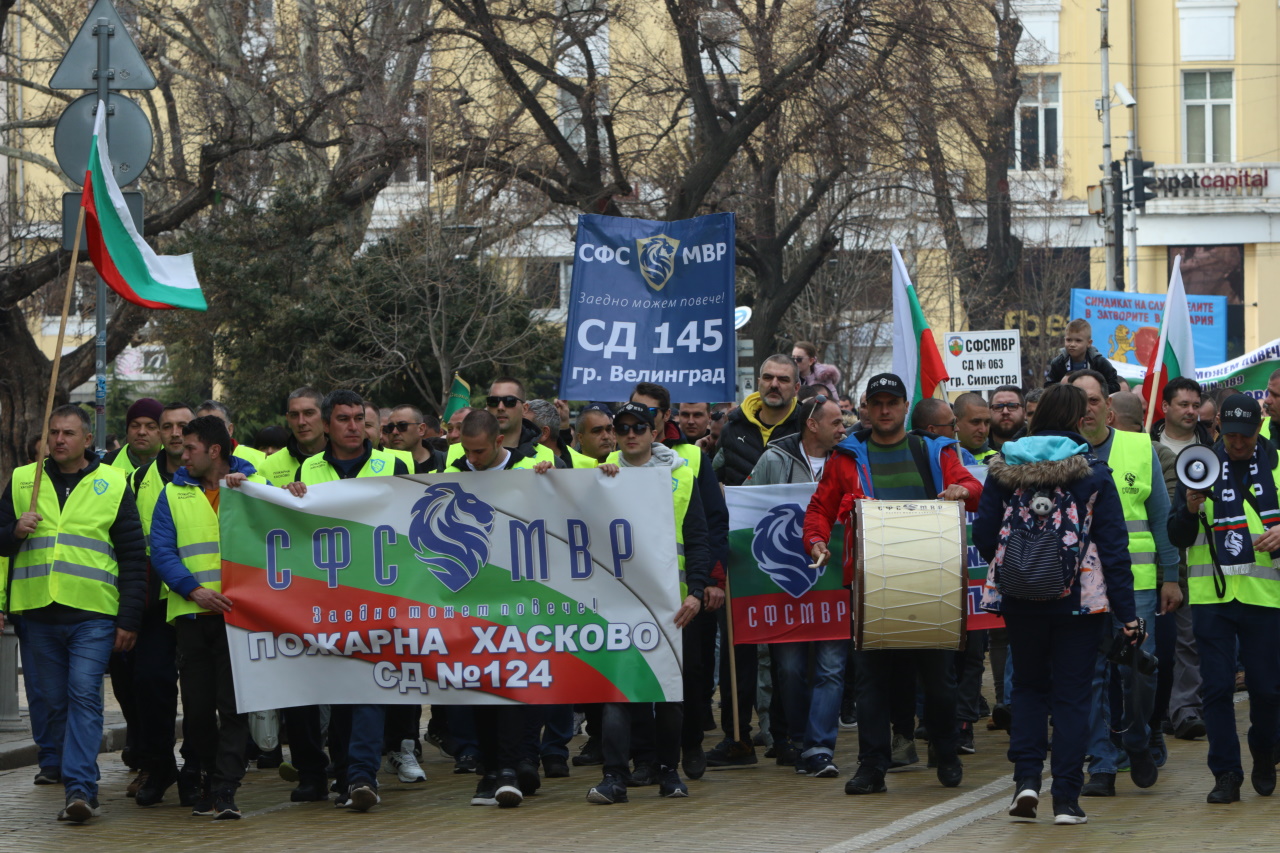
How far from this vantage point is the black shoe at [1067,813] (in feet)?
24.7

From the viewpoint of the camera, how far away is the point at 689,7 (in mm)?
20031

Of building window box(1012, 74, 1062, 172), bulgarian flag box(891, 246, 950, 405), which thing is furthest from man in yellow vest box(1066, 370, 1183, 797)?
building window box(1012, 74, 1062, 172)

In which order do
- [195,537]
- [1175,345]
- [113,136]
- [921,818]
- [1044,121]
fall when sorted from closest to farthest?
[921,818], [195,537], [113,136], [1175,345], [1044,121]

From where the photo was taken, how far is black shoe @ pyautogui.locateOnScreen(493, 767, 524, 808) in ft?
27.1

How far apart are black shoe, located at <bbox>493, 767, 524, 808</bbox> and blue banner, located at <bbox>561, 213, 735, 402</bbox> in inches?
118

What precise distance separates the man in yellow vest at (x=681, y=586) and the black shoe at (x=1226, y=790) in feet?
8.11

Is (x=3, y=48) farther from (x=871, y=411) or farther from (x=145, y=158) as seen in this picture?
(x=871, y=411)

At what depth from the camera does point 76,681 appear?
27.3ft

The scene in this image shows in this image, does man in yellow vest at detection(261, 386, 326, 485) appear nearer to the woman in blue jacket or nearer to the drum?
the drum

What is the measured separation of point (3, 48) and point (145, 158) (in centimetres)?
1393

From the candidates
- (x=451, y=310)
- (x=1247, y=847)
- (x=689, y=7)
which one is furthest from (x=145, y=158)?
(x=451, y=310)

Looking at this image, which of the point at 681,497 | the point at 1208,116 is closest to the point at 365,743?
the point at 681,497

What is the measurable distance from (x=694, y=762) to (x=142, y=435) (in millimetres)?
3550

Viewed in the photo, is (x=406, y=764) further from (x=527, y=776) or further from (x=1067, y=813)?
(x=1067, y=813)
